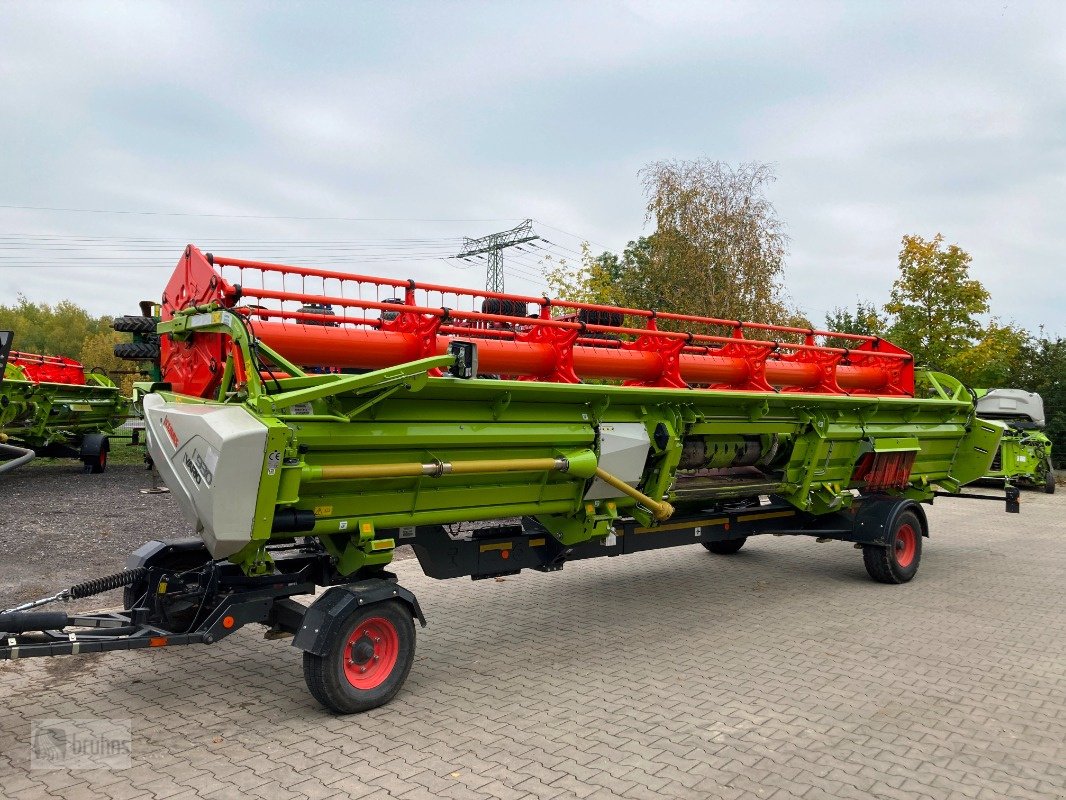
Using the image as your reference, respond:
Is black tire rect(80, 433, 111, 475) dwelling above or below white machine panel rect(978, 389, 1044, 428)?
below

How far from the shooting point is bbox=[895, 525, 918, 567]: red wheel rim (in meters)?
8.44

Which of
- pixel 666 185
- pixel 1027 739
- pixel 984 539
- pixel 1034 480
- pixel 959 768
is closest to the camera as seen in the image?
pixel 959 768

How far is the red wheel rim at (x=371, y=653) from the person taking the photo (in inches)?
180

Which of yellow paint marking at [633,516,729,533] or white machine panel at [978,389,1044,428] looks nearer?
yellow paint marking at [633,516,729,533]

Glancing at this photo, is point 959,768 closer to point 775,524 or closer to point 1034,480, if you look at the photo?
point 775,524

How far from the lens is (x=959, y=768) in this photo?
417cm

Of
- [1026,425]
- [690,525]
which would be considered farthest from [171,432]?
[1026,425]

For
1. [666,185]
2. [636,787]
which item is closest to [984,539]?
[636,787]

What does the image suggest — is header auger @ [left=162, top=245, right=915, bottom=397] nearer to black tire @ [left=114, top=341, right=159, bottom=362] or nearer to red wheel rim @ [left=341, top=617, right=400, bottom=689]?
red wheel rim @ [left=341, top=617, right=400, bottom=689]

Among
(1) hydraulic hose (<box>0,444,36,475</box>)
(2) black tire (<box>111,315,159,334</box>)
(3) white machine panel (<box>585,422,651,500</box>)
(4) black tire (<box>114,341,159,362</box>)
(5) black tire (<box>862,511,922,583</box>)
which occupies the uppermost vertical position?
(2) black tire (<box>111,315,159,334</box>)

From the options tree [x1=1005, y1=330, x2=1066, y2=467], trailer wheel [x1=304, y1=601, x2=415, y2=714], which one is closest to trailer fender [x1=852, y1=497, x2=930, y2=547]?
trailer wheel [x1=304, y1=601, x2=415, y2=714]

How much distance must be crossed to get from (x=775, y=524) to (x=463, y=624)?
338 centimetres

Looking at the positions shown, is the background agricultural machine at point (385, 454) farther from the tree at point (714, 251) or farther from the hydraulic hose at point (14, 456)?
the tree at point (714, 251)

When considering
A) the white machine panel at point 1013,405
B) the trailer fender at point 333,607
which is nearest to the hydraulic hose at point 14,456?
the trailer fender at point 333,607
